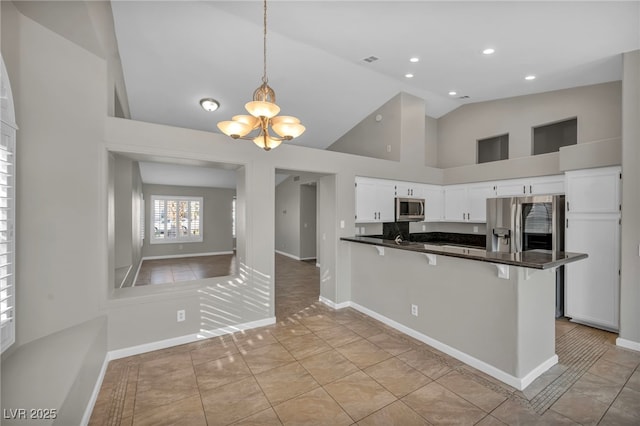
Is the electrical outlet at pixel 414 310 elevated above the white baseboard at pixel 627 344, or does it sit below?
above

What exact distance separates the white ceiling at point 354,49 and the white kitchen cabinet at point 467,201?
166 centimetres

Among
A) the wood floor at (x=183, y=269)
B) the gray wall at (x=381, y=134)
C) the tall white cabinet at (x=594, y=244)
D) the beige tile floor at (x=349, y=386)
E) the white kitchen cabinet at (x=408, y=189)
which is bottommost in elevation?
the wood floor at (x=183, y=269)

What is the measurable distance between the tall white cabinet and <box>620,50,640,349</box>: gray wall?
0.77 ft

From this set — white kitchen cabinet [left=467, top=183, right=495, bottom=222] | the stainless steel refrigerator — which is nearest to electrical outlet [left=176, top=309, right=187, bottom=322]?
the stainless steel refrigerator

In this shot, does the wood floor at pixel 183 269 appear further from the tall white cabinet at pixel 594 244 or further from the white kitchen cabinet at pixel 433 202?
the tall white cabinet at pixel 594 244

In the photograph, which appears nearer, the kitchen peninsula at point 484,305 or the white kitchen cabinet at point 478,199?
the kitchen peninsula at point 484,305

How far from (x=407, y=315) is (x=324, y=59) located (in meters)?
3.70

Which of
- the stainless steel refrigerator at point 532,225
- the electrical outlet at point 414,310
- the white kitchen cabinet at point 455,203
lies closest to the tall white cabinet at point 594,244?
the stainless steel refrigerator at point 532,225

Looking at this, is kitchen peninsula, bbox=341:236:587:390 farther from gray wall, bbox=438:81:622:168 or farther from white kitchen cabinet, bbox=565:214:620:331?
gray wall, bbox=438:81:622:168

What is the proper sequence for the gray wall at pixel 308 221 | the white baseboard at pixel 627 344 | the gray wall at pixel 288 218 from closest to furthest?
1. the white baseboard at pixel 627 344
2. the gray wall at pixel 308 221
3. the gray wall at pixel 288 218

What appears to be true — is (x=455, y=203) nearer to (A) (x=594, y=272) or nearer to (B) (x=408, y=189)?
(B) (x=408, y=189)

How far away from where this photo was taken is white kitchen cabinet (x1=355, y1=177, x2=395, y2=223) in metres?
4.55

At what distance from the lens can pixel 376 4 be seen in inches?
109

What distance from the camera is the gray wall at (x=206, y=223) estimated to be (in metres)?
8.97
